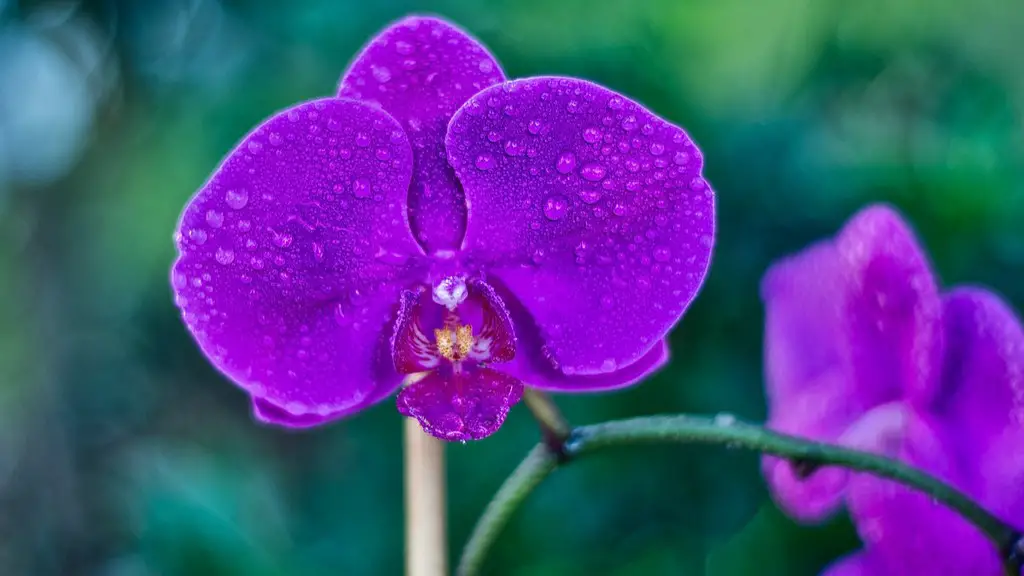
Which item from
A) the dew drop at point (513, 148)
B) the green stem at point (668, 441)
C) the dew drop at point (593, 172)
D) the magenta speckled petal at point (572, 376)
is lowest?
the green stem at point (668, 441)

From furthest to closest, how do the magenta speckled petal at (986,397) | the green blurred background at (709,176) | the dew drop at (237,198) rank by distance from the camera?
the green blurred background at (709,176)
the magenta speckled petal at (986,397)
the dew drop at (237,198)

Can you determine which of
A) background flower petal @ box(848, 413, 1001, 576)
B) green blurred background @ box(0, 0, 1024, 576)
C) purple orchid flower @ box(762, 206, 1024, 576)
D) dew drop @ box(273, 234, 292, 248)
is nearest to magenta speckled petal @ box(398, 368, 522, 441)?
dew drop @ box(273, 234, 292, 248)

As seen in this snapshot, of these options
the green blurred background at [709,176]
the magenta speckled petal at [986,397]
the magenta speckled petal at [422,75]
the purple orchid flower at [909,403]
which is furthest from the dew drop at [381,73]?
the green blurred background at [709,176]

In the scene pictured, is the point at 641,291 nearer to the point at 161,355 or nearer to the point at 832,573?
the point at 832,573

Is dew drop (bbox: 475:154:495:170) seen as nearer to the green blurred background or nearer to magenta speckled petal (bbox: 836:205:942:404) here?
magenta speckled petal (bbox: 836:205:942:404)

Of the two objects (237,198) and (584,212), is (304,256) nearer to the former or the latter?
(237,198)

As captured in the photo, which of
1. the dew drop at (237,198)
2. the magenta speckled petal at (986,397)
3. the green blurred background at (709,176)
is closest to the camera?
the dew drop at (237,198)

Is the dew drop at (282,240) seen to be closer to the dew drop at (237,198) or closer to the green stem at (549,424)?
the dew drop at (237,198)
